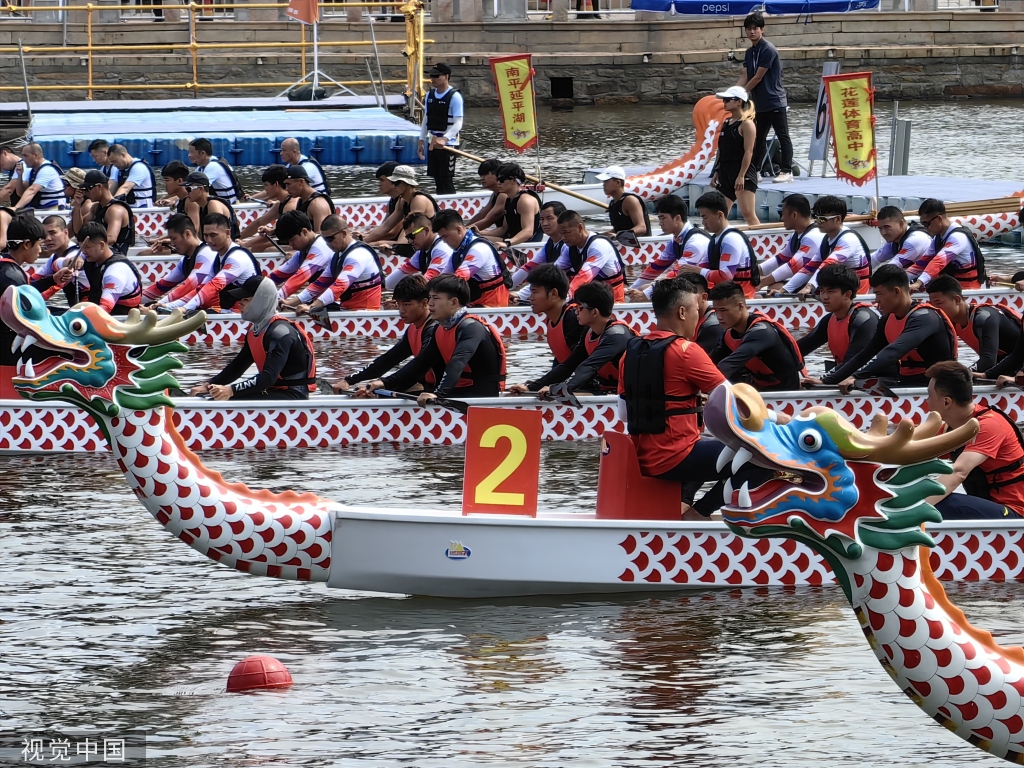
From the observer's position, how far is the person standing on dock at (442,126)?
25.5 m

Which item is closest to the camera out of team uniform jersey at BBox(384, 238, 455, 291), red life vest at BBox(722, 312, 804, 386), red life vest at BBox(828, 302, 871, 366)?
red life vest at BBox(722, 312, 804, 386)

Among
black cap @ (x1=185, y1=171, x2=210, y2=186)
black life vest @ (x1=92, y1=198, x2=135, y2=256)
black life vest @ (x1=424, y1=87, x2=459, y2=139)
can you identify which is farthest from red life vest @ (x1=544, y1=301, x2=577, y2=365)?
black life vest @ (x1=424, y1=87, x2=459, y2=139)

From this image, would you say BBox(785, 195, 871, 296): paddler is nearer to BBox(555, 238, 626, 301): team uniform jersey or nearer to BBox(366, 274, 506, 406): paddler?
BBox(555, 238, 626, 301): team uniform jersey

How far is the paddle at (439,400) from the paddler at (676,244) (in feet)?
13.3

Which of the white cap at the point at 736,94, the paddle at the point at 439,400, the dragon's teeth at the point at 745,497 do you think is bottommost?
the paddle at the point at 439,400

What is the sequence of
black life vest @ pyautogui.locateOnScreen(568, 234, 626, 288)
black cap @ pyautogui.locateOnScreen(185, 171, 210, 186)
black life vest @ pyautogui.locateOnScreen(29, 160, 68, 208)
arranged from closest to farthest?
black life vest @ pyautogui.locateOnScreen(568, 234, 626, 288)
black cap @ pyautogui.locateOnScreen(185, 171, 210, 186)
black life vest @ pyautogui.locateOnScreen(29, 160, 68, 208)

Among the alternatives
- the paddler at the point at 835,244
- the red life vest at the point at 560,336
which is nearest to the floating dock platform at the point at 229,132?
the paddler at the point at 835,244

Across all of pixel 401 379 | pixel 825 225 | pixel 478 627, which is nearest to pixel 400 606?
pixel 478 627

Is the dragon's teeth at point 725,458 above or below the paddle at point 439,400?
above

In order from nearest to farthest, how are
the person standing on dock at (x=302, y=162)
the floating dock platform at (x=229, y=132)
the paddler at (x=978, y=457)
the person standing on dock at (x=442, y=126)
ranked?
the paddler at (x=978, y=457) → the person standing on dock at (x=302, y=162) → the person standing on dock at (x=442, y=126) → the floating dock platform at (x=229, y=132)

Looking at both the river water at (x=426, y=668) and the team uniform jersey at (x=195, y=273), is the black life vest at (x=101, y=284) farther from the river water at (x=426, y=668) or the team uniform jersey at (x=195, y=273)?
the river water at (x=426, y=668)

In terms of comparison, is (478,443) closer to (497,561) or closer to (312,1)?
(497,561)

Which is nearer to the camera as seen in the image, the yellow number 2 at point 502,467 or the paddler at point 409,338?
the yellow number 2 at point 502,467

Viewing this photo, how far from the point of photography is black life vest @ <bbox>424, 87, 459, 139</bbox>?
85.1 feet
